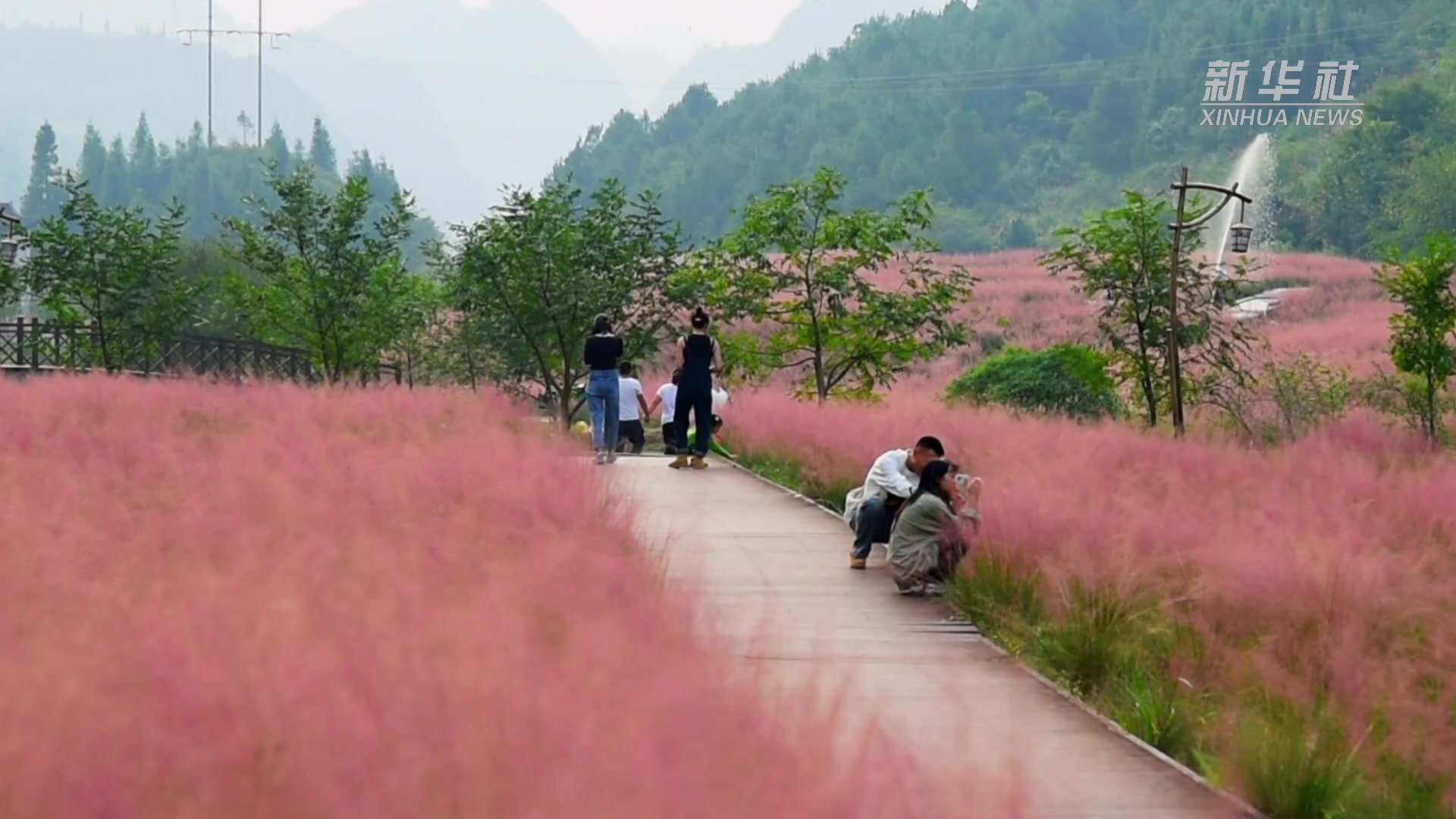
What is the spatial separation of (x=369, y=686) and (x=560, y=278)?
1112 inches

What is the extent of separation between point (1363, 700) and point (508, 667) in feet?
18.3

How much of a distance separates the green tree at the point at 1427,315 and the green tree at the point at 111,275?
82.9ft

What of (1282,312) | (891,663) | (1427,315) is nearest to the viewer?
(891,663)

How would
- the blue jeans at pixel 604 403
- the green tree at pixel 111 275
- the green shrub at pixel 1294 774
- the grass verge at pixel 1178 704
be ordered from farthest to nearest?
the green tree at pixel 111 275
the blue jeans at pixel 604 403
the grass verge at pixel 1178 704
the green shrub at pixel 1294 774

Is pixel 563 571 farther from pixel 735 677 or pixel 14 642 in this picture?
pixel 14 642

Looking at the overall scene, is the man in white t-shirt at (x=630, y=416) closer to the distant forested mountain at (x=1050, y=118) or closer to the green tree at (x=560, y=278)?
the green tree at (x=560, y=278)

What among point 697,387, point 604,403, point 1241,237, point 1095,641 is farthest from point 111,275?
point 1095,641

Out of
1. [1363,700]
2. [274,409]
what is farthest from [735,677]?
[274,409]

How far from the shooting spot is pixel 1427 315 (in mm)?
29109

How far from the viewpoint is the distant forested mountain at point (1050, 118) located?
483 ft

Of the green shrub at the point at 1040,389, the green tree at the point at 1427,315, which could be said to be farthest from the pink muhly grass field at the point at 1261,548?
the green shrub at the point at 1040,389

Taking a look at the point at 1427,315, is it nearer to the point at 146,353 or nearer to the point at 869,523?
the point at 869,523

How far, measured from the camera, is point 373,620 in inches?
192

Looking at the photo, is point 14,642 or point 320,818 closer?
point 320,818
